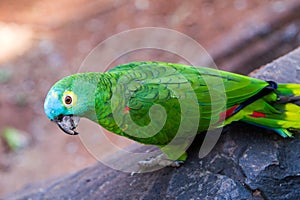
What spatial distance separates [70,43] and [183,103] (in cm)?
320

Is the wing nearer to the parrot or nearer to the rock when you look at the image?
the parrot

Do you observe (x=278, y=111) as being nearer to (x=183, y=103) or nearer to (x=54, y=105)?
(x=183, y=103)

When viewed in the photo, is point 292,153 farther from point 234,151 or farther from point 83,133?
point 83,133

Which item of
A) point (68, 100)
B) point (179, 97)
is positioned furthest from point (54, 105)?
point (179, 97)

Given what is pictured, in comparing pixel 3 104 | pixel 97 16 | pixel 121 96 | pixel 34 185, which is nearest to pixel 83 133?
pixel 3 104

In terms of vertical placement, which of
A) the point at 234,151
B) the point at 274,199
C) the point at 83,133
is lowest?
the point at 274,199

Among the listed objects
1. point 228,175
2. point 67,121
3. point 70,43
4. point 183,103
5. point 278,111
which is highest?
point 70,43

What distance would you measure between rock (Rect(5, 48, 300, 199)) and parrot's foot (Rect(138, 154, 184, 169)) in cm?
3

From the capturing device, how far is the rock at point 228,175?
2.22 metres

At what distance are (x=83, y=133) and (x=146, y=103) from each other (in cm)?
238

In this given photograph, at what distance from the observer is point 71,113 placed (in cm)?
217

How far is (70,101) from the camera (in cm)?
214

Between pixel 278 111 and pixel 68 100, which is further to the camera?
pixel 278 111

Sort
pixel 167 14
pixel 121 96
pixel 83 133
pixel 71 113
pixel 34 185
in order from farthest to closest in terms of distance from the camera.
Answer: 1. pixel 167 14
2. pixel 83 133
3. pixel 34 185
4. pixel 121 96
5. pixel 71 113
